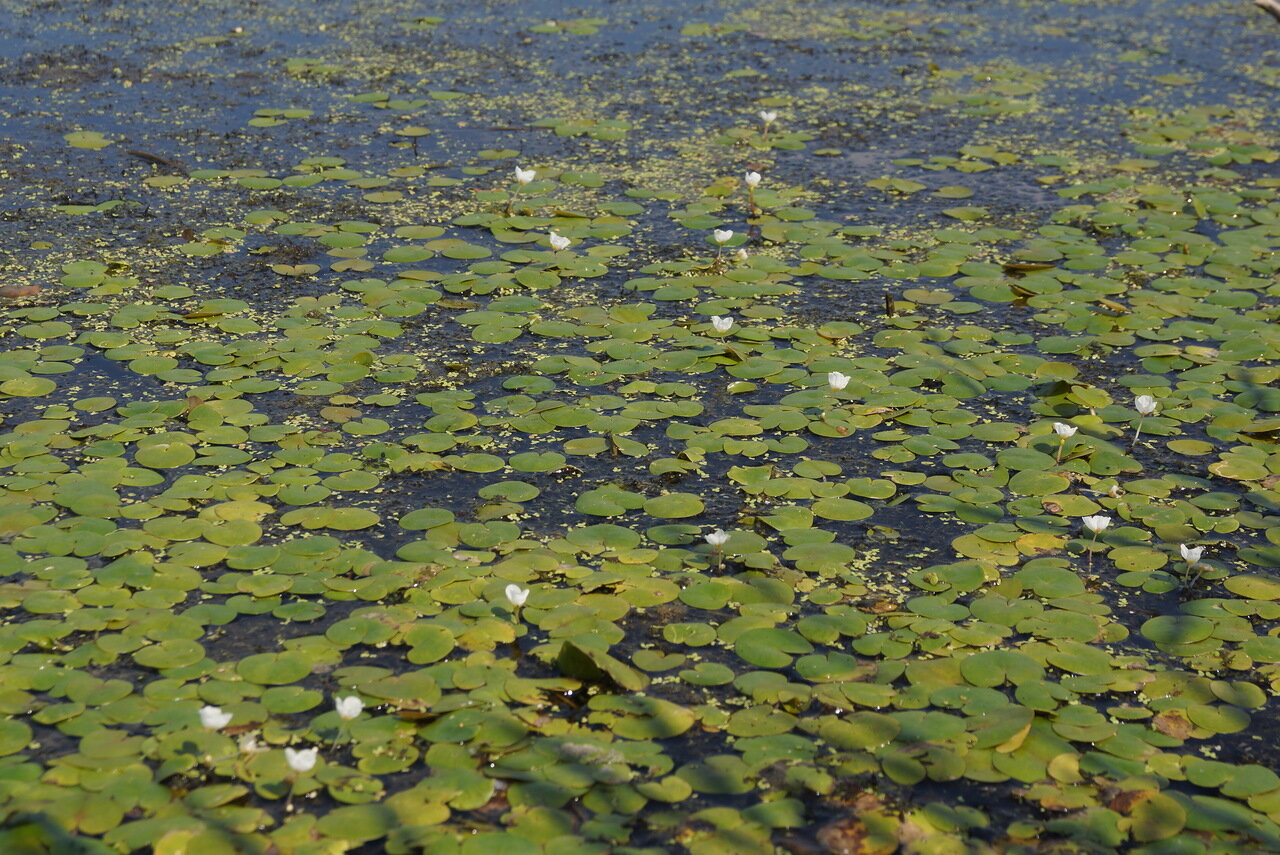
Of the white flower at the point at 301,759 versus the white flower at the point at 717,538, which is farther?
the white flower at the point at 717,538

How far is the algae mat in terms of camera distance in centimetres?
251

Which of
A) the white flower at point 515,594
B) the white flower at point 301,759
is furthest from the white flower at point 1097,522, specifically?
the white flower at point 301,759

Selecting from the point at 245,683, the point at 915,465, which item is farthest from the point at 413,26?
the point at 245,683

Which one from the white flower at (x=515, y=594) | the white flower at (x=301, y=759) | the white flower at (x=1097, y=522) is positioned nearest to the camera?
the white flower at (x=301, y=759)

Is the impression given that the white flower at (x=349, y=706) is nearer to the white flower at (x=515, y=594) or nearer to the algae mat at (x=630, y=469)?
the algae mat at (x=630, y=469)

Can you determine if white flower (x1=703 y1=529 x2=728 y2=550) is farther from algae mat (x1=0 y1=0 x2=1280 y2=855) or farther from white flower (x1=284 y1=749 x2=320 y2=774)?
white flower (x1=284 y1=749 x2=320 y2=774)

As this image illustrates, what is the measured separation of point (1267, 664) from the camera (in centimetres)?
291

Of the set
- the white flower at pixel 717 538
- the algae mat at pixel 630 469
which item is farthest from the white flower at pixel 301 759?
the white flower at pixel 717 538

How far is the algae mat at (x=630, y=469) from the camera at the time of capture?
8.22 feet

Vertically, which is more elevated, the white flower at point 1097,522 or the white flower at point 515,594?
the white flower at point 515,594

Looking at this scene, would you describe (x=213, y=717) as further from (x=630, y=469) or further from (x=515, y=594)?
(x=630, y=469)

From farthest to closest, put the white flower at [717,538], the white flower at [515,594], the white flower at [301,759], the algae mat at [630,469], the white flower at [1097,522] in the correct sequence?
the white flower at [1097,522], the white flower at [717,538], the white flower at [515,594], the algae mat at [630,469], the white flower at [301,759]

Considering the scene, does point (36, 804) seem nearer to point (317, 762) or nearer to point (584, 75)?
point (317, 762)

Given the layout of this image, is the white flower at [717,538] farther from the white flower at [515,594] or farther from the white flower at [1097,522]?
the white flower at [1097,522]
